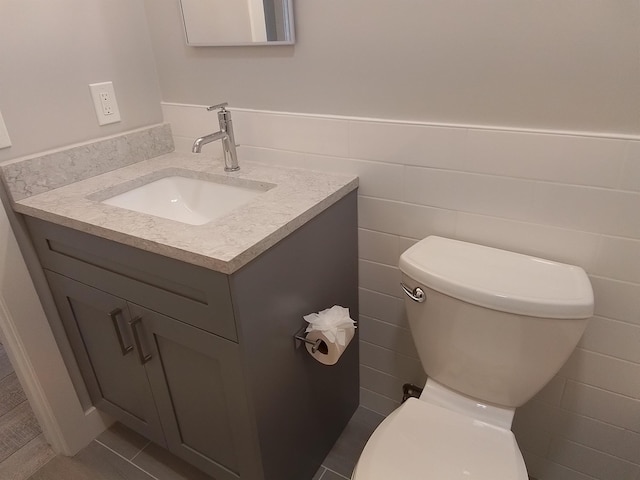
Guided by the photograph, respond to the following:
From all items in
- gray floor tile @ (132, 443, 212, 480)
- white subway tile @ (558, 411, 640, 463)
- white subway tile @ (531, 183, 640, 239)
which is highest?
white subway tile @ (531, 183, 640, 239)

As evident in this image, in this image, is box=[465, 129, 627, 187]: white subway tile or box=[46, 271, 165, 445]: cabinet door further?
box=[46, 271, 165, 445]: cabinet door

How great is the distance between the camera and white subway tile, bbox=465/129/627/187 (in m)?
0.95

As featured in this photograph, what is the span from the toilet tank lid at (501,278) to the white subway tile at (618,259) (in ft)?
0.23

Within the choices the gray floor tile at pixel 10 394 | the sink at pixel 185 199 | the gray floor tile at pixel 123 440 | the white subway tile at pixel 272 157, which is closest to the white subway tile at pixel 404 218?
the white subway tile at pixel 272 157

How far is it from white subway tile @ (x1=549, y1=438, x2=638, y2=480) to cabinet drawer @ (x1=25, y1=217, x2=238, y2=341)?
3.32 feet

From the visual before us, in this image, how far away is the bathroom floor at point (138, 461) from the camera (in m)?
1.46

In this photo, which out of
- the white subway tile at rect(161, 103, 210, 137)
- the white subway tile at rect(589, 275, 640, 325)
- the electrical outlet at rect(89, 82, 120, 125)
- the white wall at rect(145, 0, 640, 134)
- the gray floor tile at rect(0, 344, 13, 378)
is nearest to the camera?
the white wall at rect(145, 0, 640, 134)

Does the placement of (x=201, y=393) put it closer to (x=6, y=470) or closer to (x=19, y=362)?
(x=19, y=362)

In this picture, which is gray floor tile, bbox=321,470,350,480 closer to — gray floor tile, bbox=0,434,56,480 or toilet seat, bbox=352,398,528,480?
toilet seat, bbox=352,398,528,480

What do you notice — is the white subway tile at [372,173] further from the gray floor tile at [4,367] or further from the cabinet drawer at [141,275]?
the gray floor tile at [4,367]

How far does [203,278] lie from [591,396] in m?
1.04

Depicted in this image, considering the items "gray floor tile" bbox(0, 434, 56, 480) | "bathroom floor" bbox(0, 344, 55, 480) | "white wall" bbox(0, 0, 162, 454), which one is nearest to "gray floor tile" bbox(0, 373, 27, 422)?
"bathroom floor" bbox(0, 344, 55, 480)

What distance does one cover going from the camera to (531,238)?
3.60 feet

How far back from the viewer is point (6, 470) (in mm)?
1487
